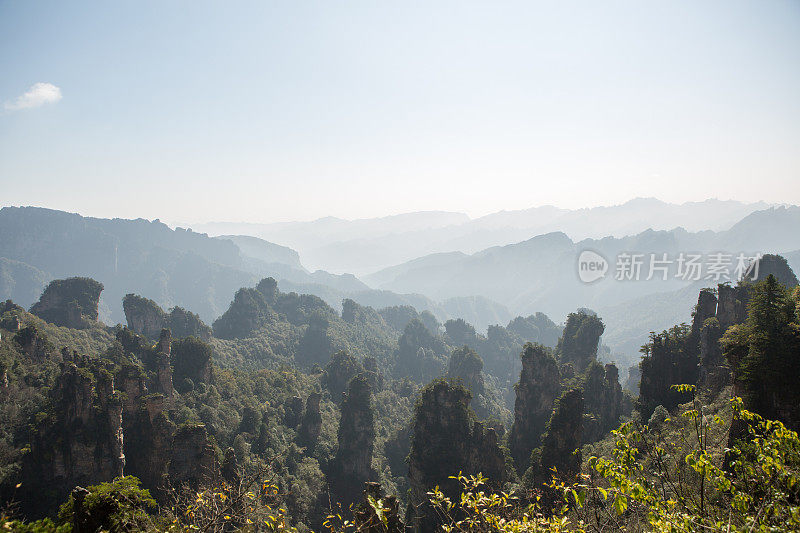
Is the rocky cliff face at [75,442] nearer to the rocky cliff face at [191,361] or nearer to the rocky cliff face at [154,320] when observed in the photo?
the rocky cliff face at [191,361]

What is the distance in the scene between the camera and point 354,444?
142ft

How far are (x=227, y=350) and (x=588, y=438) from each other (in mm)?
53967

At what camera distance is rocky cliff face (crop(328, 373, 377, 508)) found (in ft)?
137

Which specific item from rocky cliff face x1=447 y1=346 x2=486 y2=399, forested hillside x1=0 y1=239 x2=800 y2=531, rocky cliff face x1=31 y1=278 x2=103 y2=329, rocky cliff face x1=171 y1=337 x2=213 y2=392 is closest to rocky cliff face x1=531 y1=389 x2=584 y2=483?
forested hillside x1=0 y1=239 x2=800 y2=531

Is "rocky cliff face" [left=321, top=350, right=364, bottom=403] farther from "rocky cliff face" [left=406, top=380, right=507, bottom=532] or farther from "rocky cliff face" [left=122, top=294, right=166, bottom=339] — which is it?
"rocky cliff face" [left=406, top=380, right=507, bottom=532]

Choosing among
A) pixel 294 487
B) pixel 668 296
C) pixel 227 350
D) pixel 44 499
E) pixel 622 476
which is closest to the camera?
pixel 622 476

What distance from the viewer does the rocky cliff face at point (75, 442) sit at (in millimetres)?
24984

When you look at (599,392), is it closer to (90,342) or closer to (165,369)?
(165,369)

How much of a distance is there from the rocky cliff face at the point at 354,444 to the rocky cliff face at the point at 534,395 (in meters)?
15.2

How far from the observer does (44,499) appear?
24.4m

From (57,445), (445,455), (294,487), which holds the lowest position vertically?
(294,487)

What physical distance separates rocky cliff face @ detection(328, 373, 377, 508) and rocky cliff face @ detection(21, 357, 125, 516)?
2179 centimetres

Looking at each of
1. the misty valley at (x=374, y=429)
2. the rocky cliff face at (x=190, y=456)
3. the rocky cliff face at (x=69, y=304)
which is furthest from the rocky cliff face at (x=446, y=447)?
the rocky cliff face at (x=69, y=304)

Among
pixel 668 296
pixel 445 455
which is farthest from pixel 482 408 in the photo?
pixel 668 296
